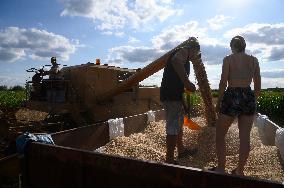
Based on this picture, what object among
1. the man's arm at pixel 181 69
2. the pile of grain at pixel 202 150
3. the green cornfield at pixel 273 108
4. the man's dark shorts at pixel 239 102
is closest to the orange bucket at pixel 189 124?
the pile of grain at pixel 202 150

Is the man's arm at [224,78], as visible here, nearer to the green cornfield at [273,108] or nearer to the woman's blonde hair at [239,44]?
the woman's blonde hair at [239,44]

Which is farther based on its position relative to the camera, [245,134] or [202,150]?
[202,150]

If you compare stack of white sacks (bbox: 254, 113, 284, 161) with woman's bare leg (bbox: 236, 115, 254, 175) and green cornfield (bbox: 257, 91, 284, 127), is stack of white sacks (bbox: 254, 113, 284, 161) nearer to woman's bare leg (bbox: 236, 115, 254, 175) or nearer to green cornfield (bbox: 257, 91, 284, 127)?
woman's bare leg (bbox: 236, 115, 254, 175)

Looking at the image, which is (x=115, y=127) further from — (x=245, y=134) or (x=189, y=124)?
(x=245, y=134)

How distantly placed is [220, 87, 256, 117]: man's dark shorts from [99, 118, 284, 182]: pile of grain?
0.98 meters

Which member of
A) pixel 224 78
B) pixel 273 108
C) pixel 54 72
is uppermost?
pixel 54 72

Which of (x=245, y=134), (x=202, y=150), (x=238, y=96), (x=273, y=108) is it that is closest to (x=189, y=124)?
(x=202, y=150)

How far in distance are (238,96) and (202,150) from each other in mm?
2499

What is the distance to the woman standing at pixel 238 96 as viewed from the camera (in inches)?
156

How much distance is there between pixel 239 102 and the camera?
13.0ft

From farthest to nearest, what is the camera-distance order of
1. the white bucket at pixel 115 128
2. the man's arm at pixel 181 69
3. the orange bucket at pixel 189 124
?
the orange bucket at pixel 189 124
the white bucket at pixel 115 128
the man's arm at pixel 181 69

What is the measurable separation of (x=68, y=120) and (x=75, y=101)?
0.64 meters

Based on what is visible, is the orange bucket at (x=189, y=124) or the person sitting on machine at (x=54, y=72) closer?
the orange bucket at (x=189, y=124)

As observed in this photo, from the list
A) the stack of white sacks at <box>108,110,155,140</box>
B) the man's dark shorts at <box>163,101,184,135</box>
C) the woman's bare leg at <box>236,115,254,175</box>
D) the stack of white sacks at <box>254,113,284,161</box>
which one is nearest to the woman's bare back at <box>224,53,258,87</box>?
the woman's bare leg at <box>236,115,254,175</box>
